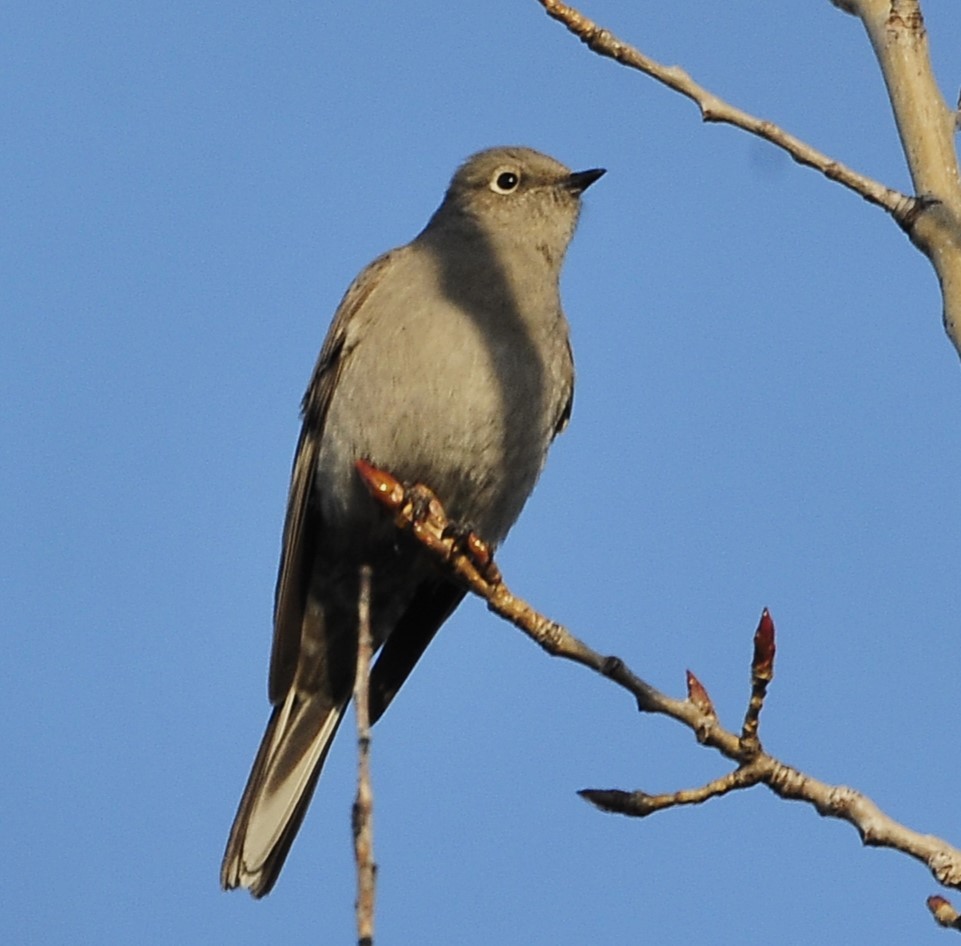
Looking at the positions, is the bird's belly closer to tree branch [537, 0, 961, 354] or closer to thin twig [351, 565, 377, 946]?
tree branch [537, 0, 961, 354]

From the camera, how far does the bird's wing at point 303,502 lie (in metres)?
7.18

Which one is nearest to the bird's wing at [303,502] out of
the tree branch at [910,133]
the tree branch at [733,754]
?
the tree branch at [733,754]

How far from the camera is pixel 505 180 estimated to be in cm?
855

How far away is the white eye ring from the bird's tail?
2777 millimetres

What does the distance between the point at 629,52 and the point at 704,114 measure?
30 centimetres

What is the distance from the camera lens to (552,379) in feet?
23.8

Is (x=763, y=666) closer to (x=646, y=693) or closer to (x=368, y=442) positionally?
(x=646, y=693)

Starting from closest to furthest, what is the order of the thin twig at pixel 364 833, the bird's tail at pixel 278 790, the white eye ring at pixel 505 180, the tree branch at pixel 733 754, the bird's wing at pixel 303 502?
the thin twig at pixel 364 833
the tree branch at pixel 733 754
the bird's tail at pixel 278 790
the bird's wing at pixel 303 502
the white eye ring at pixel 505 180

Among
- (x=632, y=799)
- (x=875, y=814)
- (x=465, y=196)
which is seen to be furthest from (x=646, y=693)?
(x=465, y=196)

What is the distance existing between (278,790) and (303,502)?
1.28 m

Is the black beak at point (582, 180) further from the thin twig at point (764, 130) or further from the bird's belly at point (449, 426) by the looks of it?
the thin twig at point (764, 130)

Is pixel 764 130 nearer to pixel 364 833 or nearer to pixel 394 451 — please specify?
pixel 364 833

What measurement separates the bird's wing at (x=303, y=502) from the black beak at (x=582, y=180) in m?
1.26

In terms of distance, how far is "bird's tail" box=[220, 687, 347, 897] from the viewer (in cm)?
690
